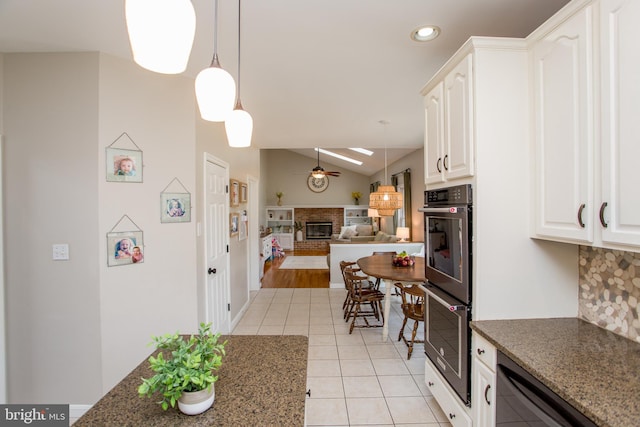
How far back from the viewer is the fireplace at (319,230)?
1080cm

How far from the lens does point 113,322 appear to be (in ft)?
7.04

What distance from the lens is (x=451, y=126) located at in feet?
5.60

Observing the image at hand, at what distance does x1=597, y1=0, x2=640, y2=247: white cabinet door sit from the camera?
1.00 metres

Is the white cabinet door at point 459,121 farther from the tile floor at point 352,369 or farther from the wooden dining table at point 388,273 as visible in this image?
the tile floor at point 352,369

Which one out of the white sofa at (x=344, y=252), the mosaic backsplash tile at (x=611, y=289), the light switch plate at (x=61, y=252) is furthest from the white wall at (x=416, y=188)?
the light switch plate at (x=61, y=252)

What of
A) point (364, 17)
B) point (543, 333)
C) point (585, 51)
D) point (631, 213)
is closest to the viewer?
point (631, 213)

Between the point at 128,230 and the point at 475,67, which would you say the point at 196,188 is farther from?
the point at 475,67

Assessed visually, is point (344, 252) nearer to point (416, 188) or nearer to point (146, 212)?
point (416, 188)

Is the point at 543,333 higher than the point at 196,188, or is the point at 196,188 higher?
the point at 196,188

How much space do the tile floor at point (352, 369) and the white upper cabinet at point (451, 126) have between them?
5.42ft

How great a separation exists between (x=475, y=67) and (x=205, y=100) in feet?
4.26

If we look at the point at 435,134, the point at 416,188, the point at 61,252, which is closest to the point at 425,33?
the point at 435,134

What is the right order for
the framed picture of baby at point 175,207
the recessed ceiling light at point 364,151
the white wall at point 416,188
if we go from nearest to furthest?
the framed picture of baby at point 175,207
the white wall at point 416,188
the recessed ceiling light at point 364,151

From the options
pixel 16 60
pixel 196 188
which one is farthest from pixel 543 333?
pixel 16 60
